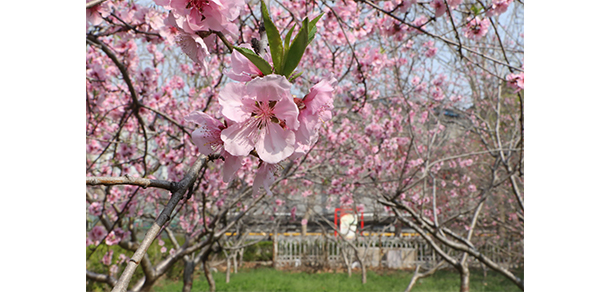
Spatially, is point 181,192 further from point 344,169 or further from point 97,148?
point 344,169

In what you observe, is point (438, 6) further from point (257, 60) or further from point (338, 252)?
point (338, 252)

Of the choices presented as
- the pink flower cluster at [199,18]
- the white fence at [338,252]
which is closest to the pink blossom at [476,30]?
the pink flower cluster at [199,18]

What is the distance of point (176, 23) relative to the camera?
65cm

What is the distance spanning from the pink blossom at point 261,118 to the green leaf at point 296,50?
0.10ft

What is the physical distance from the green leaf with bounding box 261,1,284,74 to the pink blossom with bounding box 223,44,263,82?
4 centimetres

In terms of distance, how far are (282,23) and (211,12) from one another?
7.34 ft

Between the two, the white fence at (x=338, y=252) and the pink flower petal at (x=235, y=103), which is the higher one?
the pink flower petal at (x=235, y=103)

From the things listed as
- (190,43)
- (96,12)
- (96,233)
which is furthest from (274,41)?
(96,233)

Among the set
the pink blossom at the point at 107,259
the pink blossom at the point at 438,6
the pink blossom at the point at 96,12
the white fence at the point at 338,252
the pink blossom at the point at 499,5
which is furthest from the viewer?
the white fence at the point at 338,252

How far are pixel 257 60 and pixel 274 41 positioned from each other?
0.10ft

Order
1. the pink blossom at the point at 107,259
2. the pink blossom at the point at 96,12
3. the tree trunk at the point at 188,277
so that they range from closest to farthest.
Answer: the pink blossom at the point at 96,12 → the tree trunk at the point at 188,277 → the pink blossom at the point at 107,259

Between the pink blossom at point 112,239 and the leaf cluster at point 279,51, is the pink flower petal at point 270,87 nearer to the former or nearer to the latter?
the leaf cluster at point 279,51

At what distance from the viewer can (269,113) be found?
541mm

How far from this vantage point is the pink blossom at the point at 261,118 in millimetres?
502
